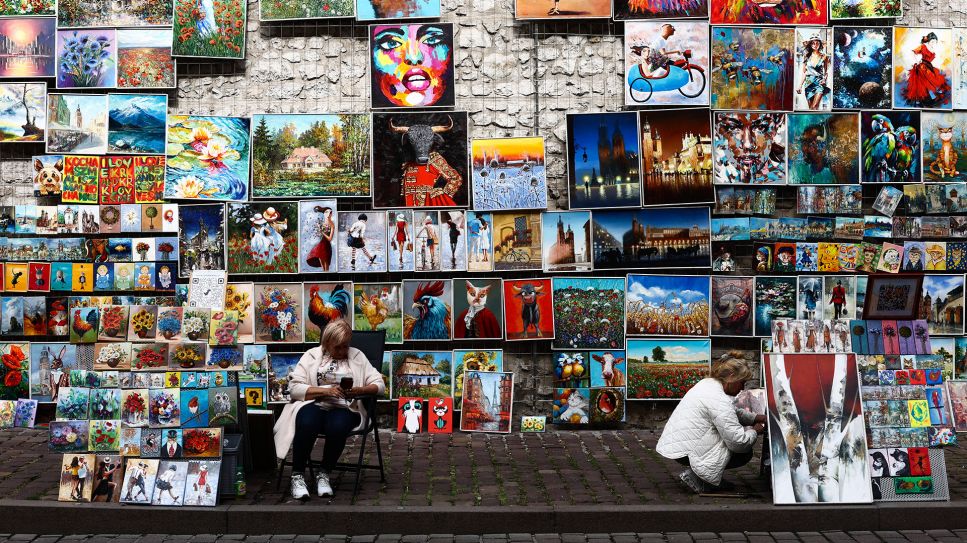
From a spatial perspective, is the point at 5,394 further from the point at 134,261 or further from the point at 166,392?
the point at 166,392

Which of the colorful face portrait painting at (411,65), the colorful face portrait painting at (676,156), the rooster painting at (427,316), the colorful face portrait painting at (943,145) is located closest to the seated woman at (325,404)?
the rooster painting at (427,316)

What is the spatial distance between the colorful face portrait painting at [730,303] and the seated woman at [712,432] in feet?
8.99

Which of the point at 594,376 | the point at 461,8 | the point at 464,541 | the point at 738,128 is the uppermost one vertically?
the point at 461,8

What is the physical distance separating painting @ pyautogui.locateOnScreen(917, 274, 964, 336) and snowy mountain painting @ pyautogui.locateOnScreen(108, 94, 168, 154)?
286 inches

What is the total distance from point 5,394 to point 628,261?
5.87 meters

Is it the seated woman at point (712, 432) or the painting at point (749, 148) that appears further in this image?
the painting at point (749, 148)

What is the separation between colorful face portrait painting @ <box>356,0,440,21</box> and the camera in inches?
374

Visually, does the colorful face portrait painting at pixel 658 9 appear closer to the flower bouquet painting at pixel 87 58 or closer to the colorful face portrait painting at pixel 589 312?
the colorful face portrait painting at pixel 589 312

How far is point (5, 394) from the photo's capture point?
9.57 metres

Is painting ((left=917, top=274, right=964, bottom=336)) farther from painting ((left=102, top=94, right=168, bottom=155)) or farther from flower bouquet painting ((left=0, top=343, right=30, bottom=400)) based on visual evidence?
flower bouquet painting ((left=0, top=343, right=30, bottom=400))

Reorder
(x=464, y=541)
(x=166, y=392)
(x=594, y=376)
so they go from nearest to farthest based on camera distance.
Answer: (x=464, y=541) < (x=166, y=392) < (x=594, y=376)

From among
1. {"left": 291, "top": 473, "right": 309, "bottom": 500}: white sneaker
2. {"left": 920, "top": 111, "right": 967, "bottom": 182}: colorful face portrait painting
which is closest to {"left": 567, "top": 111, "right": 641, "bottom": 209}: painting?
{"left": 920, "top": 111, "right": 967, "bottom": 182}: colorful face portrait painting

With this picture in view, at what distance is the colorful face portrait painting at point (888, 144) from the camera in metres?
9.60

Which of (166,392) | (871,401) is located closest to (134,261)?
(166,392)
